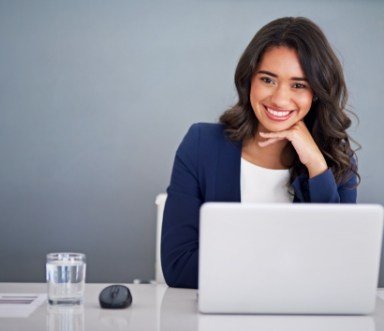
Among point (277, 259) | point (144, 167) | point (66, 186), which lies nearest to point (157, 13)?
point (144, 167)

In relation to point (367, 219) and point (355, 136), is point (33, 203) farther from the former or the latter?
point (367, 219)

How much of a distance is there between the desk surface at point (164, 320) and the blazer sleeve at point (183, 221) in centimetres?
29

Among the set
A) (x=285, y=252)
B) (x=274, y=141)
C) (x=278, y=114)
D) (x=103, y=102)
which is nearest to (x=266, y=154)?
(x=274, y=141)

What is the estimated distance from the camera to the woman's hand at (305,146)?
2049mm

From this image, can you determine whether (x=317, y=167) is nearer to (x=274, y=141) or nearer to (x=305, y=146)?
(x=305, y=146)

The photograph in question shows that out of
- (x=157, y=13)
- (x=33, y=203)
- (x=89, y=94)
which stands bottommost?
(x=33, y=203)

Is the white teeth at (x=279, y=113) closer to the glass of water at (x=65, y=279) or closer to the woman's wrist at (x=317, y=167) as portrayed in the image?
the woman's wrist at (x=317, y=167)

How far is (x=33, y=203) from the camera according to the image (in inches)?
128

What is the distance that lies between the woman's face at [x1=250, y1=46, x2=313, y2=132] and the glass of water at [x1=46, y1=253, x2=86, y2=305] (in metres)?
0.91

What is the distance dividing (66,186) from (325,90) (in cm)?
162

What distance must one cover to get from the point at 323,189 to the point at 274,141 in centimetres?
29

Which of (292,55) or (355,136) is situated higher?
(292,55)

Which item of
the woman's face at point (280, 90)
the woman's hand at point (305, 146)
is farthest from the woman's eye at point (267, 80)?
the woman's hand at point (305, 146)

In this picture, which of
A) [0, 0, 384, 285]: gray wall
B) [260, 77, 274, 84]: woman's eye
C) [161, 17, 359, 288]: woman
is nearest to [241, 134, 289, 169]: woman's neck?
[161, 17, 359, 288]: woman
